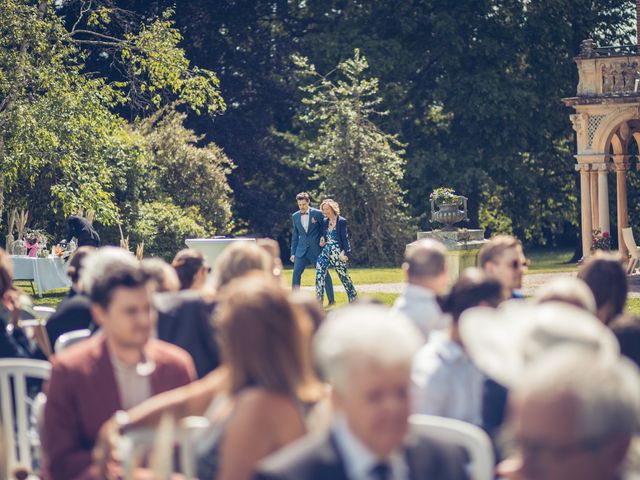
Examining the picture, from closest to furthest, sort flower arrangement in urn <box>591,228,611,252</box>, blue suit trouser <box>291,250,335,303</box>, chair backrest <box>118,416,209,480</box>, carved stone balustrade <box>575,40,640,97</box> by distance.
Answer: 1. chair backrest <box>118,416,209,480</box>
2. blue suit trouser <box>291,250,335,303</box>
3. carved stone balustrade <box>575,40,640,97</box>
4. flower arrangement in urn <box>591,228,611,252</box>

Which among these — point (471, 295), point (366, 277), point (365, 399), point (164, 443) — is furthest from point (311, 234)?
point (365, 399)

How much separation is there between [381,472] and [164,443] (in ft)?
2.80

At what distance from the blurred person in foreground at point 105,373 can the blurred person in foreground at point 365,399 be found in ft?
4.82

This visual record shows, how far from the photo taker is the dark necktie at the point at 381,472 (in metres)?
3.12

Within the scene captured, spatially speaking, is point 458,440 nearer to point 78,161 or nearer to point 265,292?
point 265,292

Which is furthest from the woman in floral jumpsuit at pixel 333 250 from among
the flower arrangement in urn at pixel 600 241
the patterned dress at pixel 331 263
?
the flower arrangement in urn at pixel 600 241

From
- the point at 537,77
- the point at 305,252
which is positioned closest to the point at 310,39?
the point at 537,77

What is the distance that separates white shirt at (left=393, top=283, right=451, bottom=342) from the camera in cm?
680

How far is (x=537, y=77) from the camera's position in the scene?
41.5 m

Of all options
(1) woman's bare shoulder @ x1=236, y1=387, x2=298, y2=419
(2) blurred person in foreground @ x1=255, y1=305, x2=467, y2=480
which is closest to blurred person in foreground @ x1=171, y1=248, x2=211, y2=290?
(1) woman's bare shoulder @ x1=236, y1=387, x2=298, y2=419

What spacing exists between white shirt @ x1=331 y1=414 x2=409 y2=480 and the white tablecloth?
19.7 metres

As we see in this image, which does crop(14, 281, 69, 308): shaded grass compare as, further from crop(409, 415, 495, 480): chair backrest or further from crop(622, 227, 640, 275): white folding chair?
crop(409, 415, 495, 480): chair backrest

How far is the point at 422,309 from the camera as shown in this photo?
6.84 metres

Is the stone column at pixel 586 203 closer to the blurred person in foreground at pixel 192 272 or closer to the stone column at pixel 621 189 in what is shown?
the stone column at pixel 621 189
